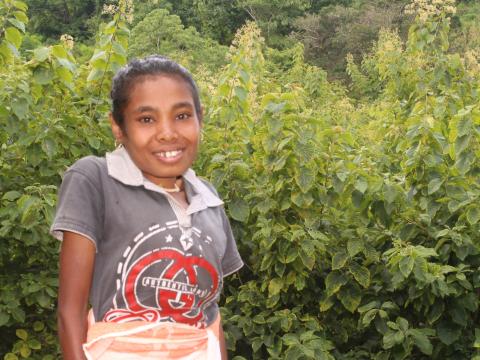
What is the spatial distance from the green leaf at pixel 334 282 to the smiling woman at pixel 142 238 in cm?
122

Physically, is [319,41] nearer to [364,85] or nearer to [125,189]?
[364,85]

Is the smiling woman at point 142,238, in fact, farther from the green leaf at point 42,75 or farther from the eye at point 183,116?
the green leaf at point 42,75

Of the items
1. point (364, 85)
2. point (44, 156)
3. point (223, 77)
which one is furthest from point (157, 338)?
point (364, 85)

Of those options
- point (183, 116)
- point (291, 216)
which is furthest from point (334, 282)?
point (183, 116)

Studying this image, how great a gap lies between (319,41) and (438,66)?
101ft

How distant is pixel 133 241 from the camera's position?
5.04 ft

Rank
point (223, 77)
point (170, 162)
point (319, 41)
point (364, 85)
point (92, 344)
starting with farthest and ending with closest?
point (319, 41)
point (364, 85)
point (223, 77)
point (170, 162)
point (92, 344)

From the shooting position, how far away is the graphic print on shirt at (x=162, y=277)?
1.53 meters

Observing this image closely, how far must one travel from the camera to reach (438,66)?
3.99 meters

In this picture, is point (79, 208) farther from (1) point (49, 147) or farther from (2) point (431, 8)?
(2) point (431, 8)

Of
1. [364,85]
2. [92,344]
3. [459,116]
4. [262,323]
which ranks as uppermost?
[459,116]

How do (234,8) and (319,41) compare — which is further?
(234,8)

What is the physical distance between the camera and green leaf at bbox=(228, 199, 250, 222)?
288 centimetres

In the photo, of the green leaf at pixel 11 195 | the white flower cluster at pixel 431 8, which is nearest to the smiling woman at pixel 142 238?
the green leaf at pixel 11 195
